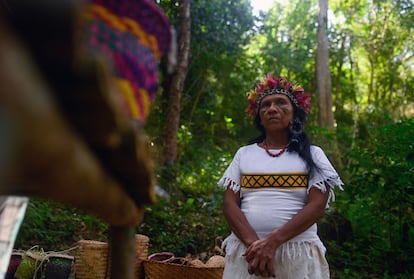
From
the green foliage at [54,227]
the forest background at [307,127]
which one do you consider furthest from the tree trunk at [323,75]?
the green foliage at [54,227]

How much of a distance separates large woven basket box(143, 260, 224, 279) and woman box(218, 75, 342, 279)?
1004mm

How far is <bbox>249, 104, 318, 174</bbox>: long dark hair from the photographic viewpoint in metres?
2.31

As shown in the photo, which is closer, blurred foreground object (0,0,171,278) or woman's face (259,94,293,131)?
blurred foreground object (0,0,171,278)

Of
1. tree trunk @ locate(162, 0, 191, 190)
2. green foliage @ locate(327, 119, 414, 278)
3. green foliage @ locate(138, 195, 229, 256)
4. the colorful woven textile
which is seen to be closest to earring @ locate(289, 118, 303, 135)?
green foliage @ locate(327, 119, 414, 278)

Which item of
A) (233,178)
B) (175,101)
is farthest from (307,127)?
(233,178)

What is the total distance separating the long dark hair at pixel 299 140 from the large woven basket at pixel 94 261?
1638mm

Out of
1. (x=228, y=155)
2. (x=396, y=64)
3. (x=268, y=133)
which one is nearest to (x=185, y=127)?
(x=228, y=155)

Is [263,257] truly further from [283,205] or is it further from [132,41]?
[132,41]

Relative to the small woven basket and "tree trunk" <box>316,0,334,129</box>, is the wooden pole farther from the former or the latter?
"tree trunk" <box>316,0,334,129</box>

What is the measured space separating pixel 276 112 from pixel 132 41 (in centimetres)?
184

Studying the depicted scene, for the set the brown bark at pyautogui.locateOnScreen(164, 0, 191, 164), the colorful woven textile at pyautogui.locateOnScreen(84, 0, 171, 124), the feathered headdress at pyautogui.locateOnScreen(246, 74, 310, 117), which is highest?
the brown bark at pyautogui.locateOnScreen(164, 0, 191, 164)

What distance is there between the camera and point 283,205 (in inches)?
88.3

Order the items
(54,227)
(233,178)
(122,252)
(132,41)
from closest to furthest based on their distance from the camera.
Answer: (132,41) < (122,252) < (233,178) < (54,227)

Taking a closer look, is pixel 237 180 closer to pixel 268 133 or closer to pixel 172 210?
pixel 268 133
